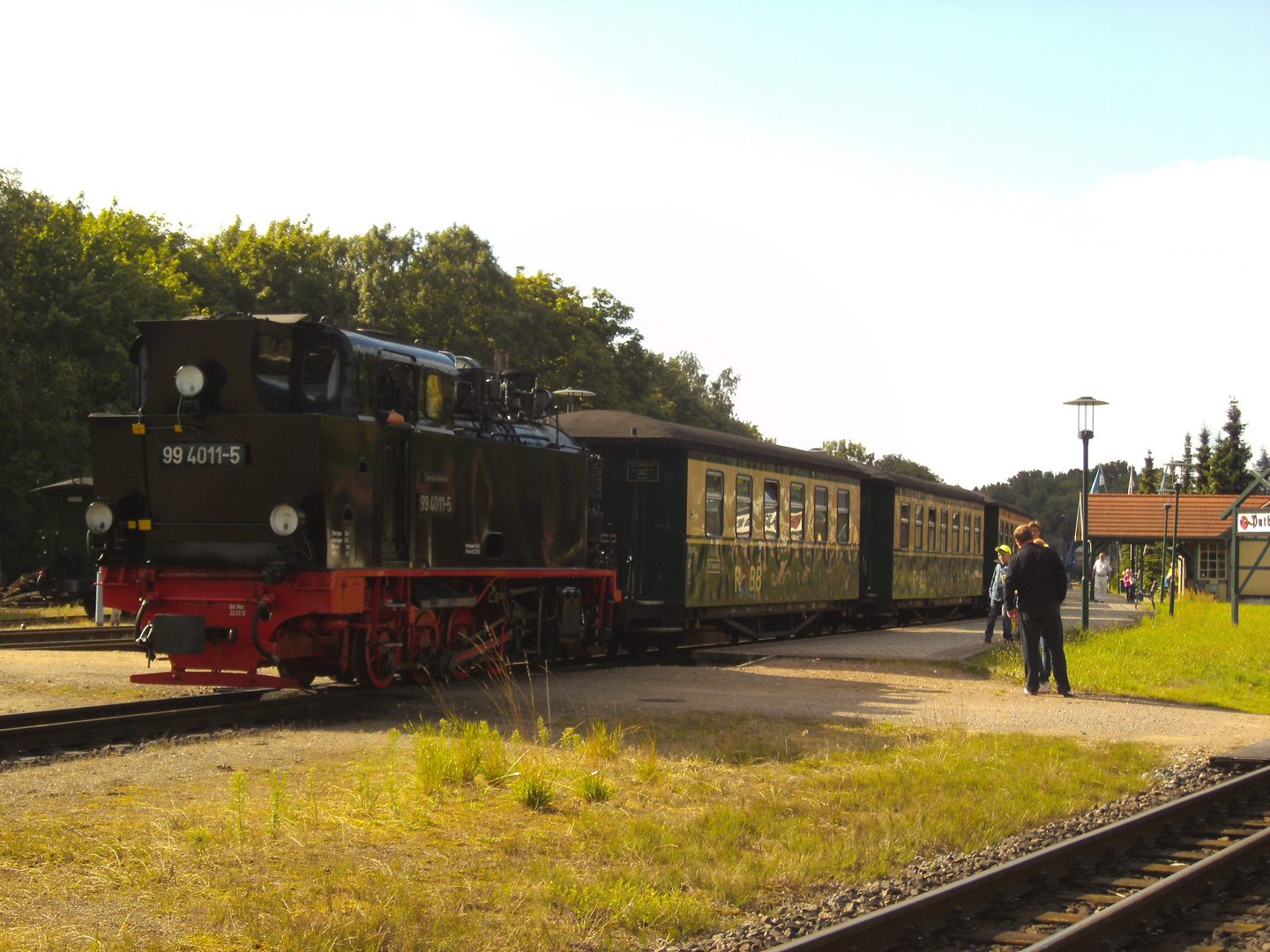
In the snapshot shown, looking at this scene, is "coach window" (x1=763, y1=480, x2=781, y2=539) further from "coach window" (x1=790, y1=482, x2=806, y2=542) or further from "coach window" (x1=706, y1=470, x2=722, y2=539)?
"coach window" (x1=706, y1=470, x2=722, y2=539)

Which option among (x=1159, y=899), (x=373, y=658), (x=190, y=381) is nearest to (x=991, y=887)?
(x=1159, y=899)

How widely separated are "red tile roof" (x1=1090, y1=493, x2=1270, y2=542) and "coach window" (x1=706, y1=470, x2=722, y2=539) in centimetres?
3026

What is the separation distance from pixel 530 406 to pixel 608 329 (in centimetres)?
4110

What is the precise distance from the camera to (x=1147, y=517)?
45.9 meters

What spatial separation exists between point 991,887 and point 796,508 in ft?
47.4

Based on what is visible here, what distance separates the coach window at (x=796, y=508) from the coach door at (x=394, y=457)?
962cm

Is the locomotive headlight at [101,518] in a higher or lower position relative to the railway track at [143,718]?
higher

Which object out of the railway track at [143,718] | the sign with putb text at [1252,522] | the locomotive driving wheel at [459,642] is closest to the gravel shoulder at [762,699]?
the locomotive driving wheel at [459,642]

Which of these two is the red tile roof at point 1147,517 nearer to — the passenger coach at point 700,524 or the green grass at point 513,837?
the passenger coach at point 700,524

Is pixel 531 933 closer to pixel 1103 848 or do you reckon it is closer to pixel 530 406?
pixel 1103 848

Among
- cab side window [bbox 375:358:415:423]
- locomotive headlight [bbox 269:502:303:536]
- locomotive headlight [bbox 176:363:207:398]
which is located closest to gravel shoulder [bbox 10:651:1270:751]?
locomotive headlight [bbox 269:502:303:536]

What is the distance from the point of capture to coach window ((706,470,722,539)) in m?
17.2

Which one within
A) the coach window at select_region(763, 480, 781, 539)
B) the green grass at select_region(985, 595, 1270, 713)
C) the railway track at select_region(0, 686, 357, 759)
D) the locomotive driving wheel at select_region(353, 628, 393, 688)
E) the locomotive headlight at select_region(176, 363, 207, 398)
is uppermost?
the locomotive headlight at select_region(176, 363, 207, 398)

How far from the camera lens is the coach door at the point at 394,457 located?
1110cm
